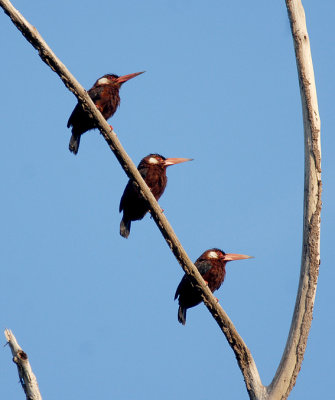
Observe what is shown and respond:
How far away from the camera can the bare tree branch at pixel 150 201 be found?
499 cm

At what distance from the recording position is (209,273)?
805cm

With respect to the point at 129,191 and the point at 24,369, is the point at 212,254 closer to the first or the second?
the point at 129,191

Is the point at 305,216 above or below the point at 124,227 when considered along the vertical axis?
below

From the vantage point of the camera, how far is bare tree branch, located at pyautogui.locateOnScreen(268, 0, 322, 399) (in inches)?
194

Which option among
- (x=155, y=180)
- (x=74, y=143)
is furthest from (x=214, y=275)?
(x=74, y=143)

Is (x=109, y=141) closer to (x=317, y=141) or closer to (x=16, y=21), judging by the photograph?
(x=16, y=21)

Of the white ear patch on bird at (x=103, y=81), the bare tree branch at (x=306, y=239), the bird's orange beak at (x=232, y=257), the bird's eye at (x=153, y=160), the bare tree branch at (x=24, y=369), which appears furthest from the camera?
the white ear patch on bird at (x=103, y=81)

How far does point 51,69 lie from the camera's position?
5.08 m

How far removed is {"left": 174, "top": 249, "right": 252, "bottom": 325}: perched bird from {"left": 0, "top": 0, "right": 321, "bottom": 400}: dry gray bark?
2501 millimetres

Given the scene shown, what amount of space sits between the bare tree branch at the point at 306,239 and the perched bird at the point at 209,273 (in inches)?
113

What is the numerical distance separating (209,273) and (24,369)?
4.11 m

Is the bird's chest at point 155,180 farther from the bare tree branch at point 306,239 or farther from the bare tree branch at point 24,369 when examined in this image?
the bare tree branch at point 24,369

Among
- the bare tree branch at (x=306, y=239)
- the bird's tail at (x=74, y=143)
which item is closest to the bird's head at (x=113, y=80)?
the bird's tail at (x=74, y=143)

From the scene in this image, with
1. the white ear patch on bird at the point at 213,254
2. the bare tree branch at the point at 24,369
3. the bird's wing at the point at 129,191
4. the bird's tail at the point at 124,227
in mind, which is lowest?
the bare tree branch at the point at 24,369
